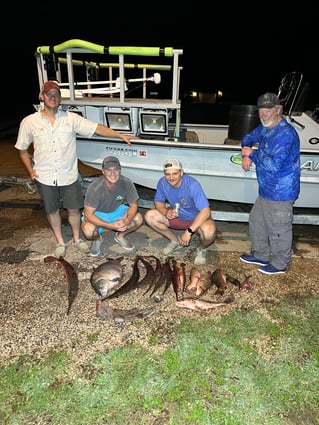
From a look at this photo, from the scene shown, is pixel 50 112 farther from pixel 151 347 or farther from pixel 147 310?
pixel 151 347

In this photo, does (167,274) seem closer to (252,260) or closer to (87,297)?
(87,297)

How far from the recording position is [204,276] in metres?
3.86

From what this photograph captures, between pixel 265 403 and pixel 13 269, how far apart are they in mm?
3174

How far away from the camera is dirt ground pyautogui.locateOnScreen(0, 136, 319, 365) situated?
9.89 ft

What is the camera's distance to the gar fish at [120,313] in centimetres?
324

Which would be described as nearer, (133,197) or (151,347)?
(151,347)

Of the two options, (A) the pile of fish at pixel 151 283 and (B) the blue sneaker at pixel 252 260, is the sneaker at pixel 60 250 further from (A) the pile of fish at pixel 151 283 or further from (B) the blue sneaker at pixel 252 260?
(B) the blue sneaker at pixel 252 260

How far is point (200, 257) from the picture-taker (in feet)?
14.2

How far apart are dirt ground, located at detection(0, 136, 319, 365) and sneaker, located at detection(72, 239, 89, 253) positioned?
8 cm

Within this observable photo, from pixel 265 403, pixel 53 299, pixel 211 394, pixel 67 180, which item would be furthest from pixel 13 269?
pixel 265 403

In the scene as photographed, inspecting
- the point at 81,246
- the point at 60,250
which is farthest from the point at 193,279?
the point at 60,250

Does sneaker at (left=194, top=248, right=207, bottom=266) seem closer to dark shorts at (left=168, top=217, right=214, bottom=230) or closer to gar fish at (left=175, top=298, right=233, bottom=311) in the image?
dark shorts at (left=168, top=217, right=214, bottom=230)

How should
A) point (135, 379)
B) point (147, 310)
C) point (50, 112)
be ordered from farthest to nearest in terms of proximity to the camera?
point (50, 112) < point (147, 310) < point (135, 379)

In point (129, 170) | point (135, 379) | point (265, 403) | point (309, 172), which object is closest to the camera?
point (265, 403)
